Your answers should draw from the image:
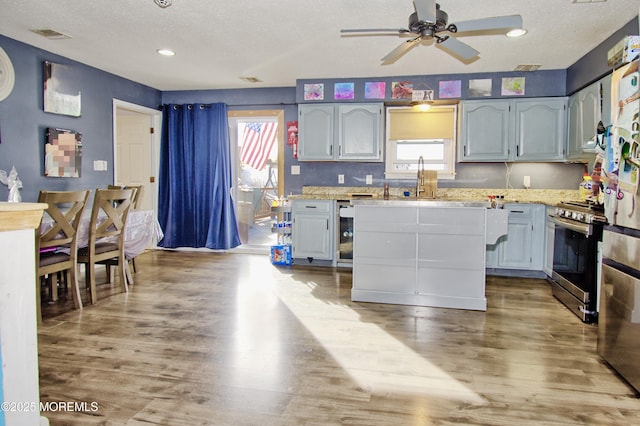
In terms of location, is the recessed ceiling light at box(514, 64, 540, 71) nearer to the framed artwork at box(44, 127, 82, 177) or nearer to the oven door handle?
the oven door handle

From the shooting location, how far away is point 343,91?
5.32m

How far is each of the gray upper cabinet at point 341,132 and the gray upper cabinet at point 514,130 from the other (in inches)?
42.1

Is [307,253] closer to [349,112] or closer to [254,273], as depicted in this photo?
[254,273]

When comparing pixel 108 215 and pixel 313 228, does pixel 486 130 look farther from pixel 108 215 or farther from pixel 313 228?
pixel 108 215

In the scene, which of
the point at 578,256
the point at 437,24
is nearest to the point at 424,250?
the point at 578,256

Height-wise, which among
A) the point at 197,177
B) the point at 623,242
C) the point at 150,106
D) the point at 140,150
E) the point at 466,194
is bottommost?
the point at 623,242

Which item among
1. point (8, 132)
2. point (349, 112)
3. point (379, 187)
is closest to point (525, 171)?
point (379, 187)

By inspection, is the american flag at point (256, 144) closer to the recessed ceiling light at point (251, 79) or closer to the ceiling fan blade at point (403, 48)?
the recessed ceiling light at point (251, 79)

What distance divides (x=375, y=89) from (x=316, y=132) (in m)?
0.92

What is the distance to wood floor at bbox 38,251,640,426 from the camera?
196 centimetres

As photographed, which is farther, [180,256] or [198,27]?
[180,256]

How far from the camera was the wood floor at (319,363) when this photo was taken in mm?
1962

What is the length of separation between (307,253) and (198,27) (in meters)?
2.81

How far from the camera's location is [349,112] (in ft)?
17.3
